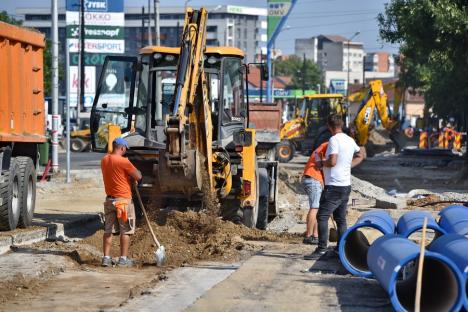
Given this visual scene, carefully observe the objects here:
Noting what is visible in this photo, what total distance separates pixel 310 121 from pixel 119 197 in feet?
106

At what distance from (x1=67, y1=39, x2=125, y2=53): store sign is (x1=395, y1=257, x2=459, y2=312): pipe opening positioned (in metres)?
49.1

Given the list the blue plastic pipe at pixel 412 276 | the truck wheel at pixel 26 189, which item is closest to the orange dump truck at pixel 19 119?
the truck wheel at pixel 26 189

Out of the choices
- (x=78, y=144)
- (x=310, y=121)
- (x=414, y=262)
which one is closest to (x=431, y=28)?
(x=310, y=121)

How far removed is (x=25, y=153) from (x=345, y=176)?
6.66 meters

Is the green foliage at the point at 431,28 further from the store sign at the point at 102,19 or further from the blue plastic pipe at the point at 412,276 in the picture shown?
the store sign at the point at 102,19

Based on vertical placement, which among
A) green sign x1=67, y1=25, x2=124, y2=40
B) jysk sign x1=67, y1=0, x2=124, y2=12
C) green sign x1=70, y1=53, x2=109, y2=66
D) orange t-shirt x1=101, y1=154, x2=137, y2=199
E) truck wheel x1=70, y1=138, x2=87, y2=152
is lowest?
truck wheel x1=70, y1=138, x2=87, y2=152

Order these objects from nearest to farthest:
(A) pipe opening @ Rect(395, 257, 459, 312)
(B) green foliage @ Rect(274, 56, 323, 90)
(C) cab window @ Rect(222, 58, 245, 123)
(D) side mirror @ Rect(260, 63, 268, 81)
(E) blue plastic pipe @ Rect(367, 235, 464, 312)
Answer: (E) blue plastic pipe @ Rect(367, 235, 464, 312) → (A) pipe opening @ Rect(395, 257, 459, 312) → (C) cab window @ Rect(222, 58, 245, 123) → (D) side mirror @ Rect(260, 63, 268, 81) → (B) green foliage @ Rect(274, 56, 323, 90)

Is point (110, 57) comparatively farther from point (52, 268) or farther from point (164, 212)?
point (52, 268)

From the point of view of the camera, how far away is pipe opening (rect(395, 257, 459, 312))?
905 cm

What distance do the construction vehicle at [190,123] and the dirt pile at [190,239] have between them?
380 mm

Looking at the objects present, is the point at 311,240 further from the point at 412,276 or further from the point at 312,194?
the point at 412,276

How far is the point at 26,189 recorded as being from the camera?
1630 cm

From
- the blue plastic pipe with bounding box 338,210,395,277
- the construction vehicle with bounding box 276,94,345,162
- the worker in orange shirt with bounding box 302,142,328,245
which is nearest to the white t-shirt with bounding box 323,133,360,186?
the blue plastic pipe with bounding box 338,210,395,277

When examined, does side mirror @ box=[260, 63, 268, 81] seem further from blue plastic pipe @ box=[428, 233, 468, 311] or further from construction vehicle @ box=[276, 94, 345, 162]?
construction vehicle @ box=[276, 94, 345, 162]
